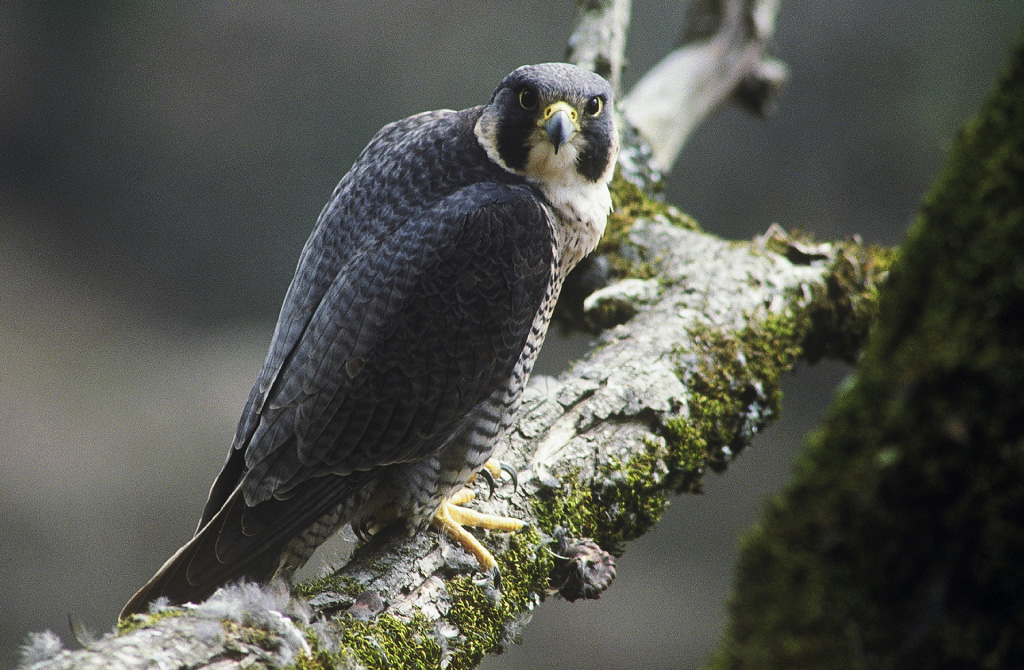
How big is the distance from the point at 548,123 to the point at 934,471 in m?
1.76

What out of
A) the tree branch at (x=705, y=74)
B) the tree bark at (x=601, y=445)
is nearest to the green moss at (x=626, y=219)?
the tree bark at (x=601, y=445)

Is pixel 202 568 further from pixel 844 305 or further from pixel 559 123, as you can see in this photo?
pixel 844 305

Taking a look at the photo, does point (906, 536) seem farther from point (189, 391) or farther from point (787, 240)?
point (189, 391)

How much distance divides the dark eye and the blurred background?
5.14m

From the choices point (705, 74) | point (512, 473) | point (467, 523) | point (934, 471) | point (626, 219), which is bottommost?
point (934, 471)

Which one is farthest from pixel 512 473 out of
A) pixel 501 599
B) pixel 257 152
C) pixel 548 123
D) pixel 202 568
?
pixel 257 152

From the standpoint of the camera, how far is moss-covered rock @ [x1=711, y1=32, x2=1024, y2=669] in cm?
69

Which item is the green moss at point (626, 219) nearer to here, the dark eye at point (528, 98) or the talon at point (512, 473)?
the dark eye at point (528, 98)

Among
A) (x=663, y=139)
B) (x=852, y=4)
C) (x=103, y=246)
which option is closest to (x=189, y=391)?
(x=103, y=246)

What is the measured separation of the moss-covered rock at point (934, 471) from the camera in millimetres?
694

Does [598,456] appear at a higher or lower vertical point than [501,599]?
higher

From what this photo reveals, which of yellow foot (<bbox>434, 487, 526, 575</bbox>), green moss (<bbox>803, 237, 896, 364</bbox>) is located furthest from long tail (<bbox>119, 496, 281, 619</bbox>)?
green moss (<bbox>803, 237, 896, 364</bbox>)

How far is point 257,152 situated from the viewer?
8086 mm

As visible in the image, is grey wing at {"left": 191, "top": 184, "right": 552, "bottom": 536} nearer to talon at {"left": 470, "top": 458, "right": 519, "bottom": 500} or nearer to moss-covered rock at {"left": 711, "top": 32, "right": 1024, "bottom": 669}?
talon at {"left": 470, "top": 458, "right": 519, "bottom": 500}
